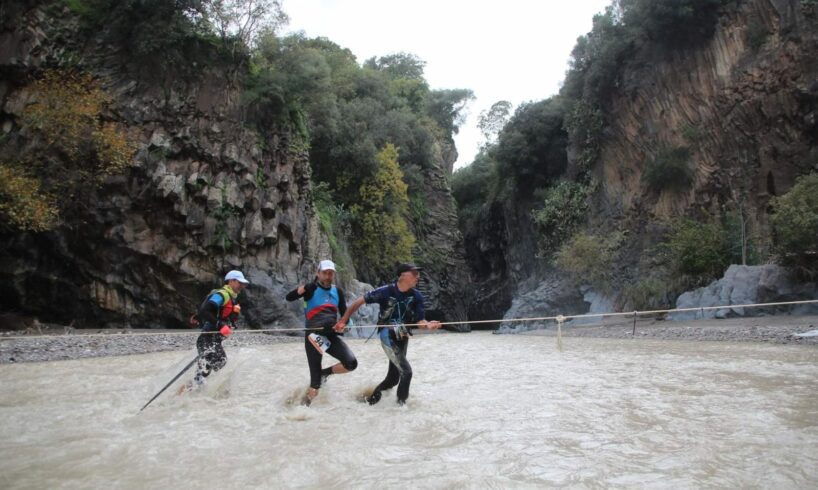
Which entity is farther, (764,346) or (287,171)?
(287,171)

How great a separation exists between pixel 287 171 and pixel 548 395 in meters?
20.9

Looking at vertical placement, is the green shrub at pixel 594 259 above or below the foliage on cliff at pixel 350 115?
below

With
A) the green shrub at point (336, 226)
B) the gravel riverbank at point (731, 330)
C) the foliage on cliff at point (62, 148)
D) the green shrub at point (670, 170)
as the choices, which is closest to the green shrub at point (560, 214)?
the green shrub at point (670, 170)

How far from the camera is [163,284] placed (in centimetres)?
2092

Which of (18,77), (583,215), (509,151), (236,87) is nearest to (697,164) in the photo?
(583,215)

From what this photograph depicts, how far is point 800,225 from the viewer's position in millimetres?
16328

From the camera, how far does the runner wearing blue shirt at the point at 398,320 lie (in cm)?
659

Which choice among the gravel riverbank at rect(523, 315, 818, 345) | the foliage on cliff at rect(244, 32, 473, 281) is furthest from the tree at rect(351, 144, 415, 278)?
the gravel riverbank at rect(523, 315, 818, 345)

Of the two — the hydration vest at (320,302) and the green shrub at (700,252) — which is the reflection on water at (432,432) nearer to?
the hydration vest at (320,302)

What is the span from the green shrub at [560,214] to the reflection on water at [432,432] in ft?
77.3

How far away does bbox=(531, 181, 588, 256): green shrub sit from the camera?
32.2m

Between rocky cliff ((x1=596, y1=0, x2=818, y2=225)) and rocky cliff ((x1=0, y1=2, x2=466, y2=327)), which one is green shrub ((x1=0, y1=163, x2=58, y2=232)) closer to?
rocky cliff ((x1=0, y1=2, x2=466, y2=327))

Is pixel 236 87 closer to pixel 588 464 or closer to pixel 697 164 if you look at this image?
pixel 697 164

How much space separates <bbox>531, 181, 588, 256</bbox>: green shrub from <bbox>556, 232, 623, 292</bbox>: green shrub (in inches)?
122
